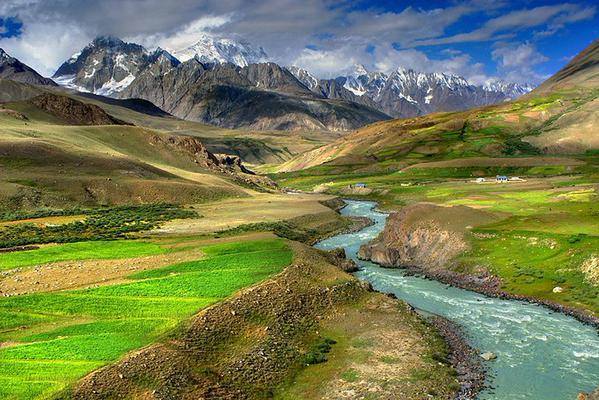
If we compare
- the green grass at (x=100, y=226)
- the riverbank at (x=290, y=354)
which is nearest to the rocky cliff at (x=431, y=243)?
the riverbank at (x=290, y=354)

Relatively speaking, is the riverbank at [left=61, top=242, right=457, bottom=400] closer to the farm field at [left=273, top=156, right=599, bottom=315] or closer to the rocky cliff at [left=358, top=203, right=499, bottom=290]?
the rocky cliff at [left=358, top=203, right=499, bottom=290]

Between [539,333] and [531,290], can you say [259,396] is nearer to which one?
[539,333]

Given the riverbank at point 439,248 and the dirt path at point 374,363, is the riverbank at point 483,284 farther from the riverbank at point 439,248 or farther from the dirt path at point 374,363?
the dirt path at point 374,363

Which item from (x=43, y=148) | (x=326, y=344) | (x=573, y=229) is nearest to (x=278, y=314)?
(x=326, y=344)

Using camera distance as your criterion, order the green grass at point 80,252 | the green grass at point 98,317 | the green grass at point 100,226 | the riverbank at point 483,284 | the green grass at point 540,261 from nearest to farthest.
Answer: the green grass at point 98,317, the riverbank at point 483,284, the green grass at point 540,261, the green grass at point 80,252, the green grass at point 100,226

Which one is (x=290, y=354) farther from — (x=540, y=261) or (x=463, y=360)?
(x=540, y=261)

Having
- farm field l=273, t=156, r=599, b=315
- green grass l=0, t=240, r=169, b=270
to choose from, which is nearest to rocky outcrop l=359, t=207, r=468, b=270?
farm field l=273, t=156, r=599, b=315
